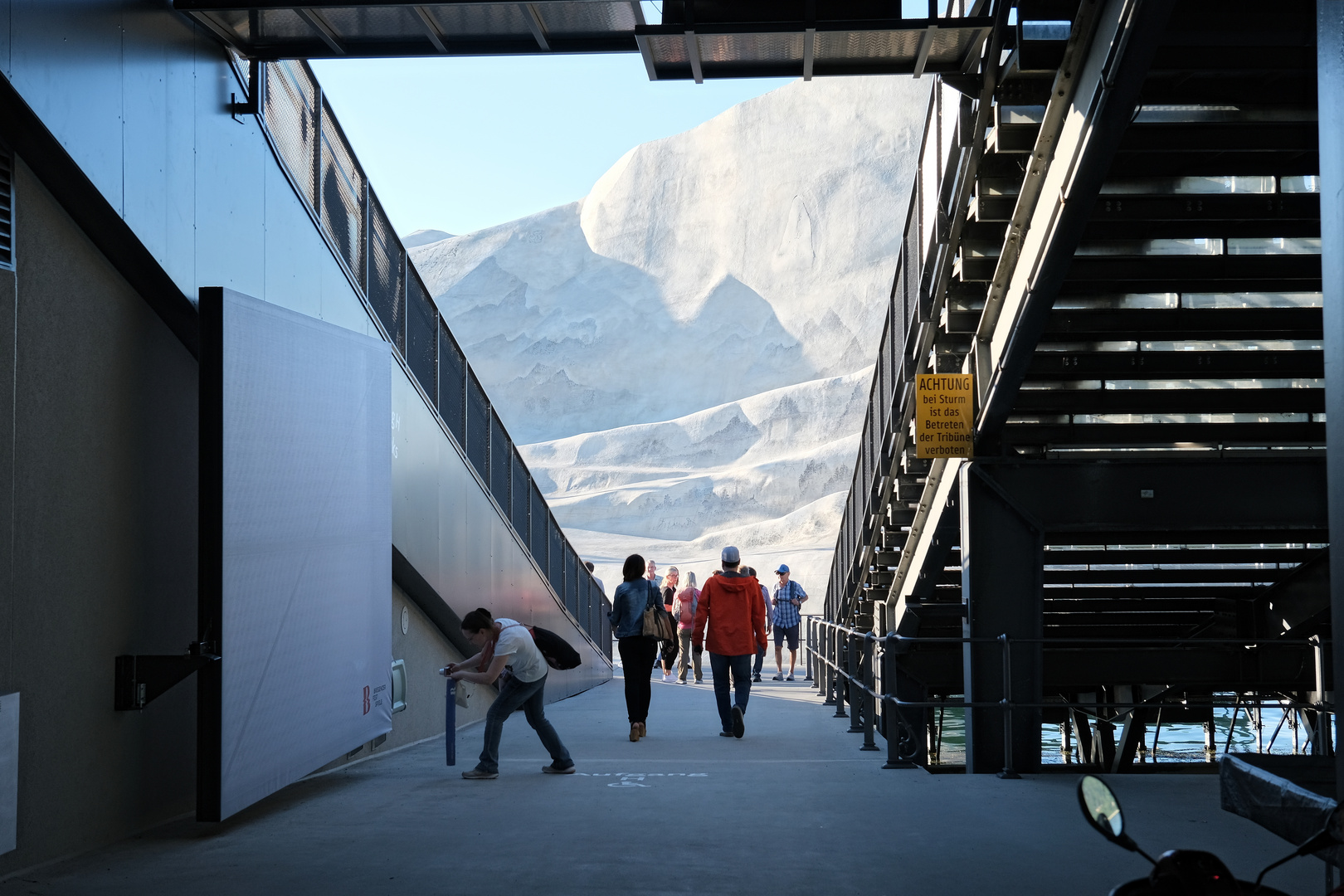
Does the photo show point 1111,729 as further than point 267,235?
Yes

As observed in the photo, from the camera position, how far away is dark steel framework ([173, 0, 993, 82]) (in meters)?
7.43

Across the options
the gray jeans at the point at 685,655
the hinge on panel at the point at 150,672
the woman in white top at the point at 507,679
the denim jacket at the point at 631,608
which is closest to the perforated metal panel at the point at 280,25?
the hinge on panel at the point at 150,672

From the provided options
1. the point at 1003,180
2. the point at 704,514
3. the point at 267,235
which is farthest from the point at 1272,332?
the point at 704,514

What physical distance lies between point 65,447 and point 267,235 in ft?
8.66

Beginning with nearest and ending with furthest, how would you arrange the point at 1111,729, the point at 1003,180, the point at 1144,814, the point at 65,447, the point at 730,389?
the point at 65,447
the point at 1144,814
the point at 1003,180
the point at 1111,729
the point at 730,389

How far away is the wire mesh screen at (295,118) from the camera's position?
8.38 metres

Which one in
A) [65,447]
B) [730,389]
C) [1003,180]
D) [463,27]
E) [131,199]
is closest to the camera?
[65,447]

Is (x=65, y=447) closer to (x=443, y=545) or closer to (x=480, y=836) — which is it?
(x=480, y=836)

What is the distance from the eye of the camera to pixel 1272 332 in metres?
9.03

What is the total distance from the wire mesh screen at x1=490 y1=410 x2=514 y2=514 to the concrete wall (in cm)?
766

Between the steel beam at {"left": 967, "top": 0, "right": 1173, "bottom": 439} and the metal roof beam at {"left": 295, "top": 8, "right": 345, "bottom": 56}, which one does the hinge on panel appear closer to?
the metal roof beam at {"left": 295, "top": 8, "right": 345, "bottom": 56}

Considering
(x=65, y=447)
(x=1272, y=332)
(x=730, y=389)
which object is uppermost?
(x=730, y=389)

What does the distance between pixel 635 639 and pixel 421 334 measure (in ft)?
A: 11.5

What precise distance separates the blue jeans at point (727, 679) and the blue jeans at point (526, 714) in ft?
7.91
